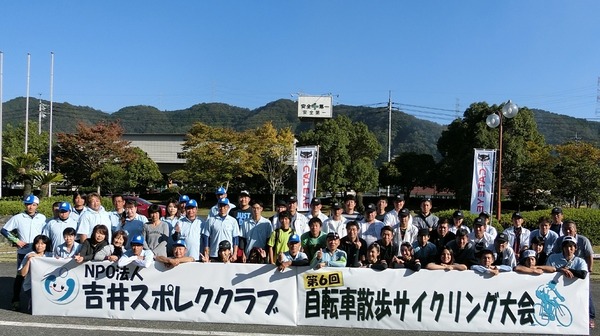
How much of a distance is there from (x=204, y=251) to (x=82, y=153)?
30.8m

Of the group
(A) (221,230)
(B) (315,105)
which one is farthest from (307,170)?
(B) (315,105)

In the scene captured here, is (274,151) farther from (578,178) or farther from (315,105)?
(315,105)

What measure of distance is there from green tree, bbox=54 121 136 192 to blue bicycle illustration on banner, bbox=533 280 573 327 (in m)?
32.2

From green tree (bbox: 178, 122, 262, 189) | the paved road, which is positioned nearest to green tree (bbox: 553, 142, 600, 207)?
green tree (bbox: 178, 122, 262, 189)

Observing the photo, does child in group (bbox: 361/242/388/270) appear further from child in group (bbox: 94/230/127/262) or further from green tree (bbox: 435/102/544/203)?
green tree (bbox: 435/102/544/203)

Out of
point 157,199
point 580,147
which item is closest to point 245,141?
point 157,199

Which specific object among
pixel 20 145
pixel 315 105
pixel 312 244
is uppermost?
pixel 315 105

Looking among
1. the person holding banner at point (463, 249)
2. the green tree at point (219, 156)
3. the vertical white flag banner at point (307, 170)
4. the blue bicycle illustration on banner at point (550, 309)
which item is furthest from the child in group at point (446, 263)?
the green tree at point (219, 156)

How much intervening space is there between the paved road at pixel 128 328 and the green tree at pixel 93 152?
2940 cm

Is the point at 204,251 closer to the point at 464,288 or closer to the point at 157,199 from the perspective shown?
the point at 464,288

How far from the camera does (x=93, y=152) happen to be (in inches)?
1347

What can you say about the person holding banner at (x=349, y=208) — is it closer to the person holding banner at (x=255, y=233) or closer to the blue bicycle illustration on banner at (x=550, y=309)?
the person holding banner at (x=255, y=233)

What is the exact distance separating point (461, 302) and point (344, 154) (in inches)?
1023

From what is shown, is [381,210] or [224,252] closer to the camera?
[224,252]
